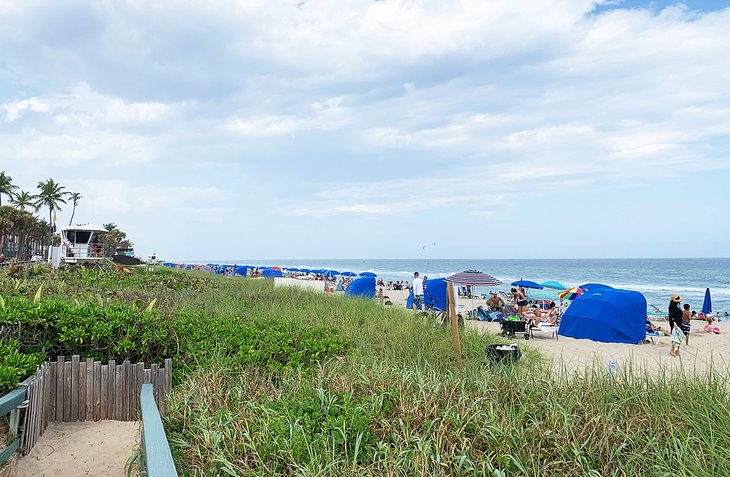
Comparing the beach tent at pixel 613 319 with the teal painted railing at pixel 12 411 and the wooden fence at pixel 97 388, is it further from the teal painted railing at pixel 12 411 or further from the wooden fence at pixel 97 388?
the teal painted railing at pixel 12 411

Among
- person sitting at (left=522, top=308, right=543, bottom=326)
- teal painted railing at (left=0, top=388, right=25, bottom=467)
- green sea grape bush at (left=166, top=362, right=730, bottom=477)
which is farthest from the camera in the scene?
person sitting at (left=522, top=308, right=543, bottom=326)

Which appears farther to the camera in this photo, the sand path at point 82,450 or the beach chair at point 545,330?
the beach chair at point 545,330

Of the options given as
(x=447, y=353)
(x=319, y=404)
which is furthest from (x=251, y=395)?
(x=447, y=353)

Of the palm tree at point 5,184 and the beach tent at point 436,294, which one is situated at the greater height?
the palm tree at point 5,184

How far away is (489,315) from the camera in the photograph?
21453mm

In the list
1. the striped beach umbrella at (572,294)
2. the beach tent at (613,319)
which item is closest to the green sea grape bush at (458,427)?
the beach tent at (613,319)

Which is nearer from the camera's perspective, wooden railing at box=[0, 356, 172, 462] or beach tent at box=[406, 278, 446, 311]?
wooden railing at box=[0, 356, 172, 462]

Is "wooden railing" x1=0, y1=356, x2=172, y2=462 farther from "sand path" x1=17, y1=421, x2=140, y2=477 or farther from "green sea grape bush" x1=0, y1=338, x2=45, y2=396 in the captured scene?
"green sea grape bush" x1=0, y1=338, x2=45, y2=396

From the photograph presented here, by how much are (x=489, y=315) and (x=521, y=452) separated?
1866 centimetres

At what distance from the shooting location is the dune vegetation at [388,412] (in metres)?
3.18

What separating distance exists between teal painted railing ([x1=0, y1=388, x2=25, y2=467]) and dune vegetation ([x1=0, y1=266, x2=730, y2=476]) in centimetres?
40

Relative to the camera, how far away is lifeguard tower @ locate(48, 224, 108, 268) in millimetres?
31719

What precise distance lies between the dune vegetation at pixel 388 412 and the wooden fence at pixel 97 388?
1.01 feet

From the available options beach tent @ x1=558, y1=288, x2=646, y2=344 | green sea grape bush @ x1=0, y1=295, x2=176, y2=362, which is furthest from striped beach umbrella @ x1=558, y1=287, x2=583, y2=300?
green sea grape bush @ x1=0, y1=295, x2=176, y2=362
